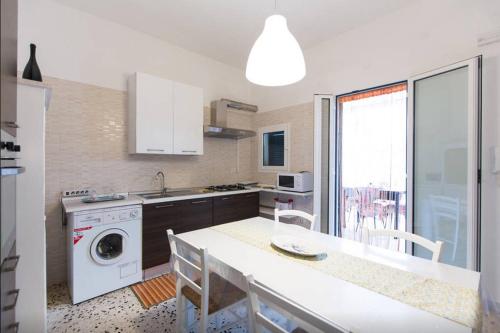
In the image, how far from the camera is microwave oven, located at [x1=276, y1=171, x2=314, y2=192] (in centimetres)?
304

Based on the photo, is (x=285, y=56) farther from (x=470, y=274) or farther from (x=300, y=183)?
(x=300, y=183)

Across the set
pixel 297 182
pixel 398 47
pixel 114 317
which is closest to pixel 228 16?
pixel 398 47

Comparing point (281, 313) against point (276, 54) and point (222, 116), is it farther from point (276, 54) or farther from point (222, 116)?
point (222, 116)

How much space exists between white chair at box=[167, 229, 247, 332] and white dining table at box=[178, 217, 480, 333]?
108 mm

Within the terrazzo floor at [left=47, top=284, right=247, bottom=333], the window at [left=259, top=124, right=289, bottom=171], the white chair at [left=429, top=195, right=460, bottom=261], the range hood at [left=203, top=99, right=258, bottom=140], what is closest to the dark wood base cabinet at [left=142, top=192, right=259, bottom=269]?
the terrazzo floor at [left=47, top=284, right=247, bottom=333]

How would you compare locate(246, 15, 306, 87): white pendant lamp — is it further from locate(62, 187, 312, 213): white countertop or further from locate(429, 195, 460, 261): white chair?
locate(429, 195, 460, 261): white chair

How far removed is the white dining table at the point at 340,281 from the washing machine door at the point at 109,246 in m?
1.03

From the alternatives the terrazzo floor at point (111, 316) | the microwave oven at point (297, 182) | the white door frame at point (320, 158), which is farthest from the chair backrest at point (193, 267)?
the white door frame at point (320, 158)

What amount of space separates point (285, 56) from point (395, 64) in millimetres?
1849

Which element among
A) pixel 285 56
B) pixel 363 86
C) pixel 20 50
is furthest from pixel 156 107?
pixel 363 86

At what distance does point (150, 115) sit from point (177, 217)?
1.22m

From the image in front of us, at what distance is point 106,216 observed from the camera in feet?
6.99

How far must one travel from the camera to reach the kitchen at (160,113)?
1.94 metres

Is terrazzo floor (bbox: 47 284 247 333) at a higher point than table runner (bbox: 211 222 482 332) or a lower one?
lower
